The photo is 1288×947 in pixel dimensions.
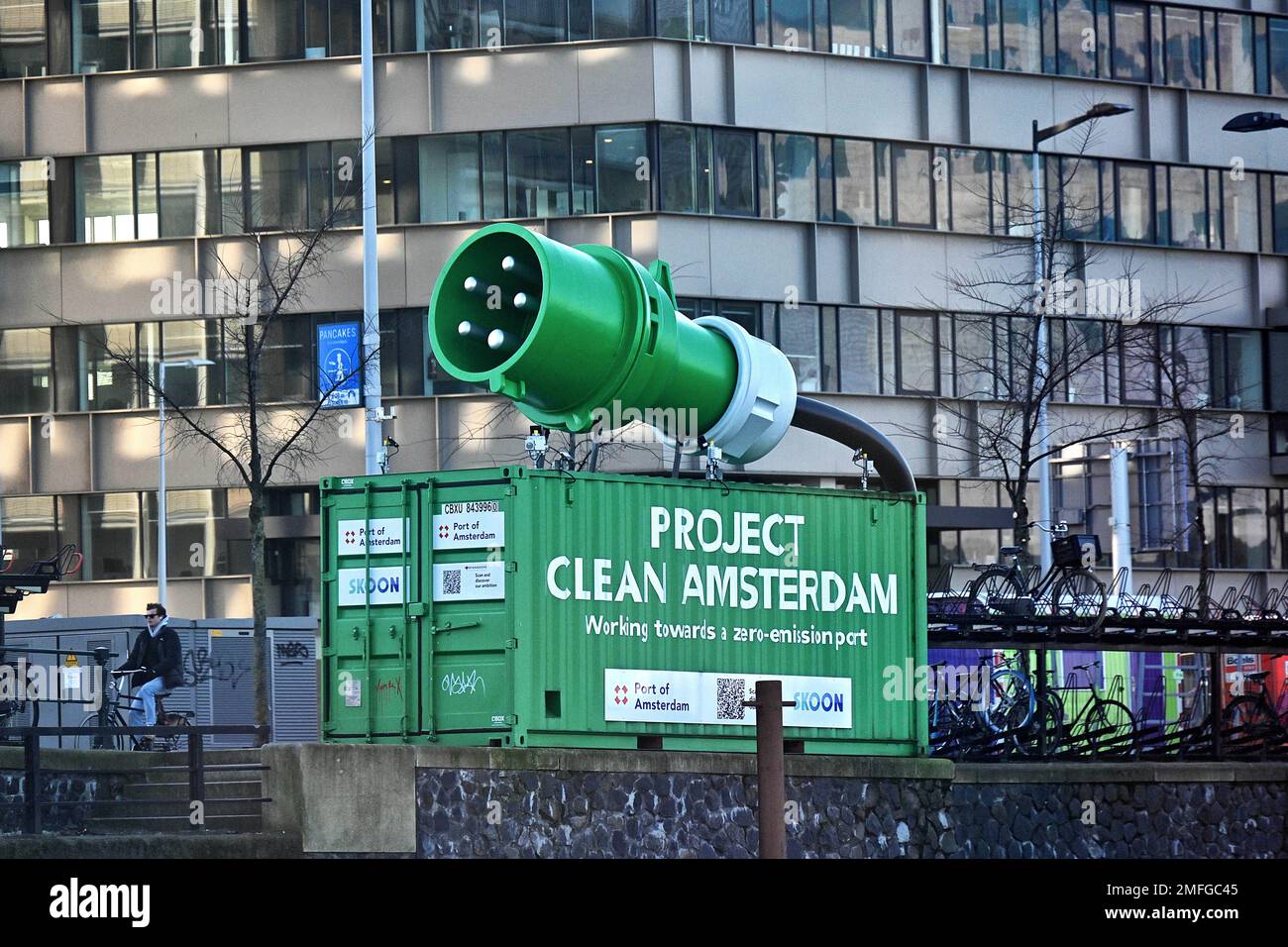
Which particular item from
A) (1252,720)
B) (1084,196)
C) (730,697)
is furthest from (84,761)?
(1084,196)

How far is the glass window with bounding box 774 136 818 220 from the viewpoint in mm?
44719

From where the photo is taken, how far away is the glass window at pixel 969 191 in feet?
153

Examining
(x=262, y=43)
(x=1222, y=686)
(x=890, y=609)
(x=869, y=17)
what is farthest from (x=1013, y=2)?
(x=890, y=609)

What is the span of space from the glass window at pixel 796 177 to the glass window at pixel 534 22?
498cm

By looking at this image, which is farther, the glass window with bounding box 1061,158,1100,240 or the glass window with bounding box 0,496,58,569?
the glass window with bounding box 1061,158,1100,240

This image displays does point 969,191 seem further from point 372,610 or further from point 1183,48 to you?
point 372,610

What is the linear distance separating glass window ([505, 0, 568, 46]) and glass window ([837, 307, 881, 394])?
8.21 meters

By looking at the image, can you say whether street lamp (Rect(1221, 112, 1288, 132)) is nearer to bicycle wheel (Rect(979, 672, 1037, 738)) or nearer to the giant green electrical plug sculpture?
bicycle wheel (Rect(979, 672, 1037, 738))

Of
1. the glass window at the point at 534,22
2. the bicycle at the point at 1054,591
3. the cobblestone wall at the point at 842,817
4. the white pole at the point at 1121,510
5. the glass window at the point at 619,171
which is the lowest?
the cobblestone wall at the point at 842,817

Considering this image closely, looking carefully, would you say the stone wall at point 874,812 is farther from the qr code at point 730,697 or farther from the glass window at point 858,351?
the glass window at point 858,351

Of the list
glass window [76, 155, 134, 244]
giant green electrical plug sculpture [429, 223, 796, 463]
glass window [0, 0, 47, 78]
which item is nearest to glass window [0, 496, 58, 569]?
glass window [76, 155, 134, 244]

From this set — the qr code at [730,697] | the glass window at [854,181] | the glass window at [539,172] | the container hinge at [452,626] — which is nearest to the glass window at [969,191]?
the glass window at [854,181]

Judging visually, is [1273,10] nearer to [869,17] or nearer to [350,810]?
[869,17]

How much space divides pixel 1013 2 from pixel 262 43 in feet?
53.6
